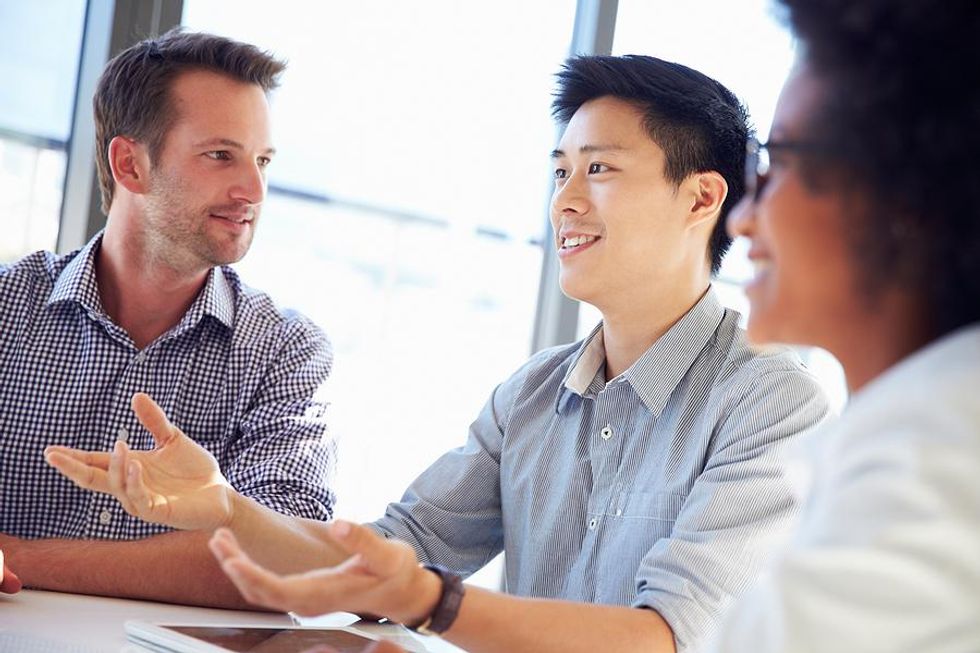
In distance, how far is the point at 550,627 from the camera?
151cm

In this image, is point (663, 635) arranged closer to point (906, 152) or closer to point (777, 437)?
point (777, 437)

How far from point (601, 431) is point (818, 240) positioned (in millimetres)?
1125

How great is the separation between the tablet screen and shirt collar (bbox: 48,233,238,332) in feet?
3.04

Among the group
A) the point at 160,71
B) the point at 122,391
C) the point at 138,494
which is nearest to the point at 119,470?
the point at 138,494

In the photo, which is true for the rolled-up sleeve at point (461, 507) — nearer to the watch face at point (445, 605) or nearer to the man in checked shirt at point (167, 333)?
the man in checked shirt at point (167, 333)

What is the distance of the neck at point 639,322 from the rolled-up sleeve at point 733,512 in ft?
1.01

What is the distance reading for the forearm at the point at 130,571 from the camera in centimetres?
180

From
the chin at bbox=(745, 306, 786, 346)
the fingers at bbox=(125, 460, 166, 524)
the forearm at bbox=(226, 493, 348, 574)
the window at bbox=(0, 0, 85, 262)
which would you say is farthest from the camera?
the window at bbox=(0, 0, 85, 262)

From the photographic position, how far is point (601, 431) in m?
2.07

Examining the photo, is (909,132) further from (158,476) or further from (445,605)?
(158,476)

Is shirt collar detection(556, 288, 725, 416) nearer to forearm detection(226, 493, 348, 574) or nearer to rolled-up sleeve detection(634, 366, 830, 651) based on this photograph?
rolled-up sleeve detection(634, 366, 830, 651)

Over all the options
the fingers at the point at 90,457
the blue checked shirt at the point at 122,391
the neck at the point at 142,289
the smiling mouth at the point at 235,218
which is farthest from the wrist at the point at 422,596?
the smiling mouth at the point at 235,218

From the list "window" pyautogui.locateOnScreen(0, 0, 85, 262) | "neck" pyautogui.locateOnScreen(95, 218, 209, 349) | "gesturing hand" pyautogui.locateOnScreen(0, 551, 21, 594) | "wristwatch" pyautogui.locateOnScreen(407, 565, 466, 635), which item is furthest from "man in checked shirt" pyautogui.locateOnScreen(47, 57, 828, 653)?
"window" pyautogui.locateOnScreen(0, 0, 85, 262)

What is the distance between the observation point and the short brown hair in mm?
2607
